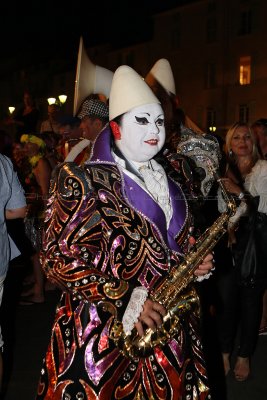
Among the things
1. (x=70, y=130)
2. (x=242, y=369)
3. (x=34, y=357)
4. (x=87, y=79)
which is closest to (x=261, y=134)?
(x=70, y=130)

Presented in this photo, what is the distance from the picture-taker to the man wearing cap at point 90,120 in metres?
3.58

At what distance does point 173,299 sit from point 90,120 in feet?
7.00

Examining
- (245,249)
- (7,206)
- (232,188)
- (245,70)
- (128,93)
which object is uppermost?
(245,70)

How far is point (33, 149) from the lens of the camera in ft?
20.9

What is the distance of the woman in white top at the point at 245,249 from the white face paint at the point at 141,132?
180cm

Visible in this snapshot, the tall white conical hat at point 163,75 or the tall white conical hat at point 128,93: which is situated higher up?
the tall white conical hat at point 163,75

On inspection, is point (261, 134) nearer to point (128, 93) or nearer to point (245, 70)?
point (128, 93)

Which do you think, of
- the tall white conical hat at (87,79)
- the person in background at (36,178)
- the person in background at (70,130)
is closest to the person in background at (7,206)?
the tall white conical hat at (87,79)

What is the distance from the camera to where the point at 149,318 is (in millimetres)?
1946

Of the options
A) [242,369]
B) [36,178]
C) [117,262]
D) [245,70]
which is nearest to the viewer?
[117,262]

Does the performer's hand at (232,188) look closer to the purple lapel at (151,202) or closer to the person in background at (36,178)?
the purple lapel at (151,202)

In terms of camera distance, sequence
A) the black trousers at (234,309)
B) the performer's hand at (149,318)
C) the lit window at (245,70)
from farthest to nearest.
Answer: the lit window at (245,70) → the black trousers at (234,309) → the performer's hand at (149,318)

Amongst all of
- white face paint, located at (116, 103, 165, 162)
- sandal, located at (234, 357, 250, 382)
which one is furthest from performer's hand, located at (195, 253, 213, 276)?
sandal, located at (234, 357, 250, 382)

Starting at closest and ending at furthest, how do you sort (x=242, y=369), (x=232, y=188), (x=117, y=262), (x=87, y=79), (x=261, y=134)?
(x=117, y=262) < (x=87, y=79) < (x=232, y=188) < (x=242, y=369) < (x=261, y=134)
